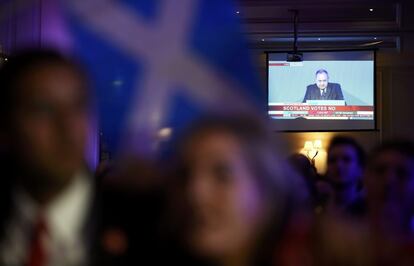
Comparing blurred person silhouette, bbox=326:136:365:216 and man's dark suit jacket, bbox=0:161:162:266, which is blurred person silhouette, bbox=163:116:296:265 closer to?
man's dark suit jacket, bbox=0:161:162:266

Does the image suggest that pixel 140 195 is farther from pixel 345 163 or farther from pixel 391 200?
pixel 345 163

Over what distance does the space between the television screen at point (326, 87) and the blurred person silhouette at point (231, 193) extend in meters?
8.09

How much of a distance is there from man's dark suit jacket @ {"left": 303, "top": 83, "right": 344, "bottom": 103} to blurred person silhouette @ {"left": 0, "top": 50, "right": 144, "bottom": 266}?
27.1ft

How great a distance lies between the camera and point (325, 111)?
884 cm

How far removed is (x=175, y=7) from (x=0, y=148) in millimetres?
273

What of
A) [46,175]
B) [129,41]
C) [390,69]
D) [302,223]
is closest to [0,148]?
[46,175]

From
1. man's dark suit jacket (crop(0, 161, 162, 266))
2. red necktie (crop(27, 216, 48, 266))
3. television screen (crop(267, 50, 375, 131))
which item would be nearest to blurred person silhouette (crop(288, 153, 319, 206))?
man's dark suit jacket (crop(0, 161, 162, 266))

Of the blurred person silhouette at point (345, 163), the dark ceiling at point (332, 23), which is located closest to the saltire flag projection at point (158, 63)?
the blurred person silhouette at point (345, 163)

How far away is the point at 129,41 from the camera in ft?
2.52

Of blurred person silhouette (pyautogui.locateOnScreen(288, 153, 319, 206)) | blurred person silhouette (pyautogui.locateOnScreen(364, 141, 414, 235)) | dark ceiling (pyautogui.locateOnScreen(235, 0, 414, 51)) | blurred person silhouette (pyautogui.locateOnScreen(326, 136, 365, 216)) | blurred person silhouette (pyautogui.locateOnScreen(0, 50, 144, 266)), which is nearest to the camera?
blurred person silhouette (pyautogui.locateOnScreen(0, 50, 144, 266))

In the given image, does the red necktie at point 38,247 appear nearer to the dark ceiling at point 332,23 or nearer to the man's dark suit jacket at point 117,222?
the man's dark suit jacket at point 117,222

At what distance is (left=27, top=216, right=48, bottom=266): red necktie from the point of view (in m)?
0.65

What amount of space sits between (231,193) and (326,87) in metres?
8.34

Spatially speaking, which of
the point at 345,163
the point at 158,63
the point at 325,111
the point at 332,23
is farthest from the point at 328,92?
the point at 158,63
